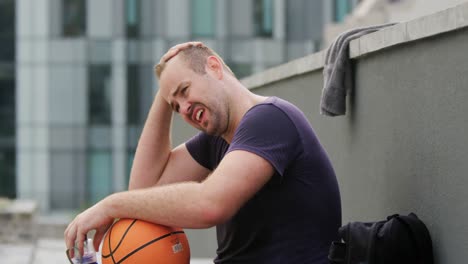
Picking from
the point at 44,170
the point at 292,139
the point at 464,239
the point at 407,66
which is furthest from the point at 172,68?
the point at 44,170

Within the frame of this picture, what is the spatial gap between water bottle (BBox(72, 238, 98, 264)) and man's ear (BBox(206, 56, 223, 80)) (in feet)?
2.58

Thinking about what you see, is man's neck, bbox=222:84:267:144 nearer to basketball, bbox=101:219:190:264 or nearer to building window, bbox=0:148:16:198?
basketball, bbox=101:219:190:264

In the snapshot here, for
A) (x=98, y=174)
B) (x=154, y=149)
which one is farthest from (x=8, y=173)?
(x=154, y=149)

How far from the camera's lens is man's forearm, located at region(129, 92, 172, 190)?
4.70 metres

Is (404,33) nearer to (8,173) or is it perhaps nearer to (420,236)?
(420,236)

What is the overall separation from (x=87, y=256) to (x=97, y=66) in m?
32.0

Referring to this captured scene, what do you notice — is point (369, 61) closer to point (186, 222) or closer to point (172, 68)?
point (172, 68)

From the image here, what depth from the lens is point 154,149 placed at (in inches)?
185

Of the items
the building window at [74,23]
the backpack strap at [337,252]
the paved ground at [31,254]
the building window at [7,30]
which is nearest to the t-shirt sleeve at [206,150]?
the backpack strap at [337,252]

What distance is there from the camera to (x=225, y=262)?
153 inches

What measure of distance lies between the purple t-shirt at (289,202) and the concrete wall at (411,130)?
0.36m

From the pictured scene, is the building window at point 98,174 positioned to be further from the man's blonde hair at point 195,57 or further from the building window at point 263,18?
the man's blonde hair at point 195,57

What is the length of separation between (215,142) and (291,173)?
84 centimetres

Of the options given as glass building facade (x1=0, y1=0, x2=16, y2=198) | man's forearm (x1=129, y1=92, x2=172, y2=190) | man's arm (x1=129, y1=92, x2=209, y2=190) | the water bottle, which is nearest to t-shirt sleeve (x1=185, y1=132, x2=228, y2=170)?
man's arm (x1=129, y1=92, x2=209, y2=190)
